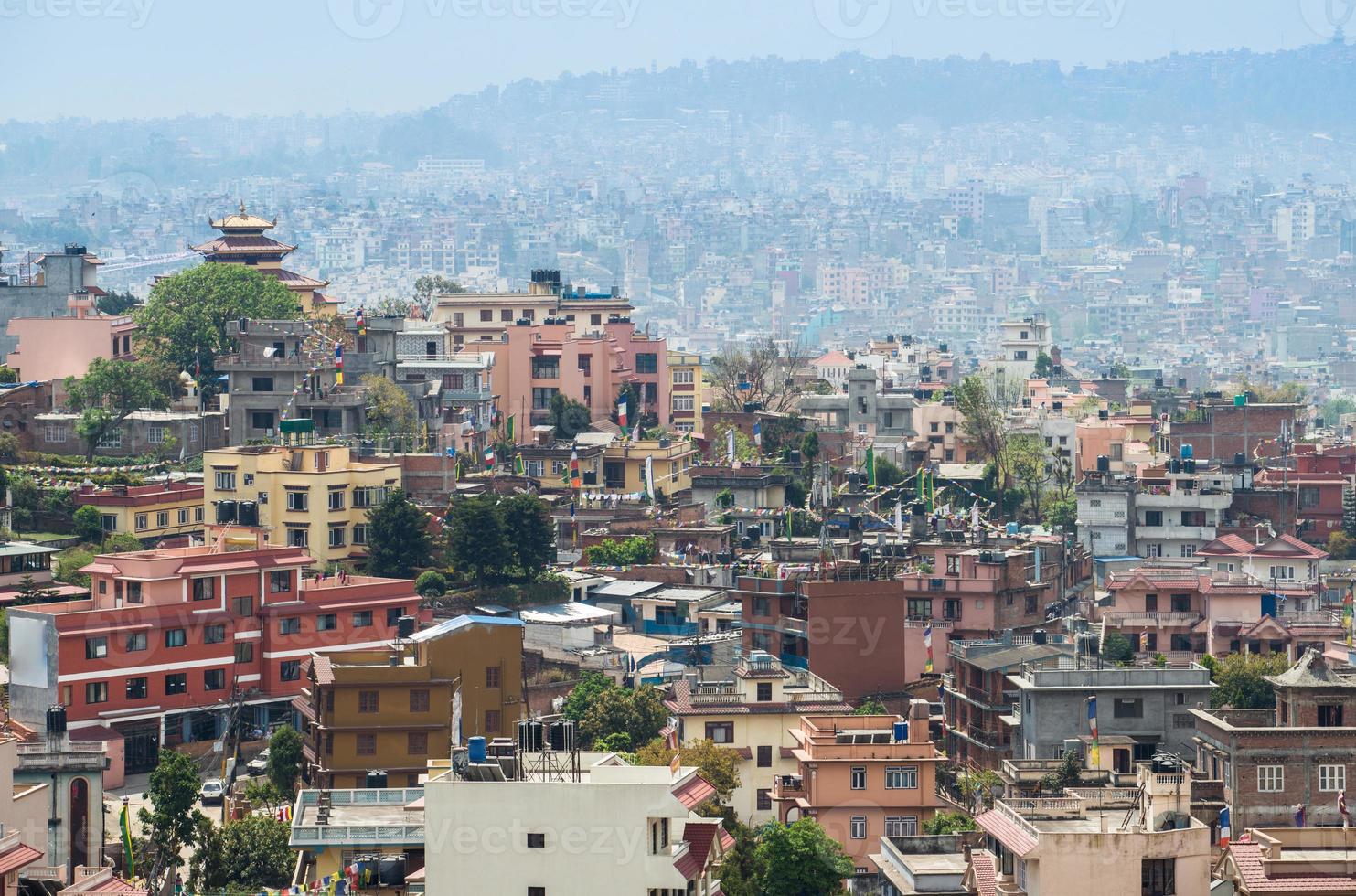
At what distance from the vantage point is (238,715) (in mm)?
35438

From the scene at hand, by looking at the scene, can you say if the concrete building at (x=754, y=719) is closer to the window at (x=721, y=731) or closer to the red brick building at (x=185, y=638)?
the window at (x=721, y=731)

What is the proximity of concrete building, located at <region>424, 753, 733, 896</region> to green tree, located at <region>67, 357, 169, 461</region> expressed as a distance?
2823cm

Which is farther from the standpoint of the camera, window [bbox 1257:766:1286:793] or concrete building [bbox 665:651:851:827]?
concrete building [bbox 665:651:851:827]

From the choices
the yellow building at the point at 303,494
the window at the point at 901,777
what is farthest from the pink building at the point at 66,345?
the window at the point at 901,777

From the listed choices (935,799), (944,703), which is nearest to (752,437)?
(944,703)

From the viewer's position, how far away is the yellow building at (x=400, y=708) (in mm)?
30688

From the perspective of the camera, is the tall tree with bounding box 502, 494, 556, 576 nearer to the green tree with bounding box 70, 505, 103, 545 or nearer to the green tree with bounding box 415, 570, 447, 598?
the green tree with bounding box 415, 570, 447, 598

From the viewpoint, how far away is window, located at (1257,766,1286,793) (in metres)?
25.4

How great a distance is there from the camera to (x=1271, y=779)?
83.4 ft

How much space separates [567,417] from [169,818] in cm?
2531

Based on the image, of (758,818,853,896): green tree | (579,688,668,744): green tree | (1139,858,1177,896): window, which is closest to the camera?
(1139,858,1177,896): window

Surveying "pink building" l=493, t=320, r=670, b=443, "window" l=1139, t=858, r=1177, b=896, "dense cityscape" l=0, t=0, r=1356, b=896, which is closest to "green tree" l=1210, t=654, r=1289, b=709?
"dense cityscape" l=0, t=0, r=1356, b=896

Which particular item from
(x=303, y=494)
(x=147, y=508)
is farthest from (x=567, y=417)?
(x=303, y=494)

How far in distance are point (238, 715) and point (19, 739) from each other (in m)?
6.31
